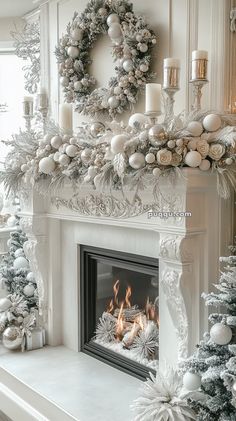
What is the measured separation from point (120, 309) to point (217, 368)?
3.96 feet

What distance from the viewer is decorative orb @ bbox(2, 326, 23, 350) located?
3184 mm

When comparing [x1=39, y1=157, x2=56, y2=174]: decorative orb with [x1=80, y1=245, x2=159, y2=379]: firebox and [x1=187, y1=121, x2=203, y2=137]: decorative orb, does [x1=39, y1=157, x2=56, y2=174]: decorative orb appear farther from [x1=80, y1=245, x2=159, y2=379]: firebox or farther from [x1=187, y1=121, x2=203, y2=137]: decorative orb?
[x1=187, y1=121, x2=203, y2=137]: decorative orb

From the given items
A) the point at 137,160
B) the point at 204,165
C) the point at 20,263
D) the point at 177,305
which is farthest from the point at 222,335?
the point at 20,263

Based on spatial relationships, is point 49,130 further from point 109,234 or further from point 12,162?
point 109,234

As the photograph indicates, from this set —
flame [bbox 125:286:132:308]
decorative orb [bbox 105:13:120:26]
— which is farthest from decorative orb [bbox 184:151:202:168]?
flame [bbox 125:286:132:308]

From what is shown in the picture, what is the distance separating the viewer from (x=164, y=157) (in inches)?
82.2

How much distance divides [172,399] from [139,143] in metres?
1.16

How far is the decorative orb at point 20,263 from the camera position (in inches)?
139

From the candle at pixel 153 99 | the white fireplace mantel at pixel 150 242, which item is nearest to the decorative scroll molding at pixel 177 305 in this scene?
the white fireplace mantel at pixel 150 242

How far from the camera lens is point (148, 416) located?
6.52 feet

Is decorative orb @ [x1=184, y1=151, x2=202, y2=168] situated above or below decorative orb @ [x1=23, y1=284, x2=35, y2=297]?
above

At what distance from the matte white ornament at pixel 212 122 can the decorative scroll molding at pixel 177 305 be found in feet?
2.32

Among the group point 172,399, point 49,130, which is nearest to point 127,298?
point 172,399

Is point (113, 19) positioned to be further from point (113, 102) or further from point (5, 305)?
point (5, 305)
